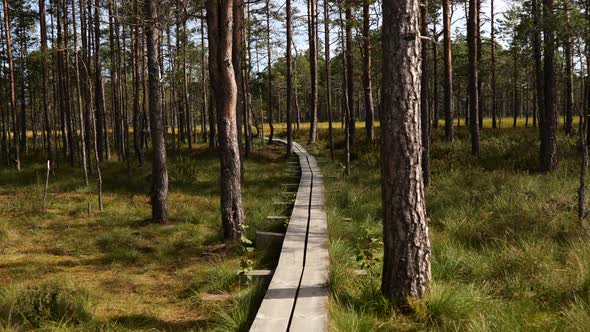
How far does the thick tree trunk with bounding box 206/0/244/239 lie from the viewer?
7.68m

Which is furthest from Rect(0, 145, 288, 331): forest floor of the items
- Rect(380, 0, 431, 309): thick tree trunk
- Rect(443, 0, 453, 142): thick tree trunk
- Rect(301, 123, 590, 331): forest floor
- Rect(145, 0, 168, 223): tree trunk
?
Rect(443, 0, 453, 142): thick tree trunk

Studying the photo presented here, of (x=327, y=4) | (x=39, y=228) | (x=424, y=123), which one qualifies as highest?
(x=327, y=4)

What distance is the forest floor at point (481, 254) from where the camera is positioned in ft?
13.1

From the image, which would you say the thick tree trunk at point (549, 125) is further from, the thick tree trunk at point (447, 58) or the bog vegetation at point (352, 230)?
the thick tree trunk at point (447, 58)

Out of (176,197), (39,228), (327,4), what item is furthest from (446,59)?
(39,228)

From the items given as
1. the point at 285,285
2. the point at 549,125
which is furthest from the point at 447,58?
the point at 285,285

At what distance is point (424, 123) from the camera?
11.4 meters

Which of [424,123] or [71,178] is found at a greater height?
[424,123]

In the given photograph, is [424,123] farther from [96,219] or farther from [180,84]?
[180,84]

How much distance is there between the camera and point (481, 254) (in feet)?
20.3

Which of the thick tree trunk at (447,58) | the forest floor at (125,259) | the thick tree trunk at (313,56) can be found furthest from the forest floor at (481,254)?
the thick tree trunk at (313,56)

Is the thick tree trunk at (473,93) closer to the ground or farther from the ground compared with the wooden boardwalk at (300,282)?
farther from the ground

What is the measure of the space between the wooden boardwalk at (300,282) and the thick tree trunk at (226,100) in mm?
1197

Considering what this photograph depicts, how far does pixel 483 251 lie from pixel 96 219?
342 inches
